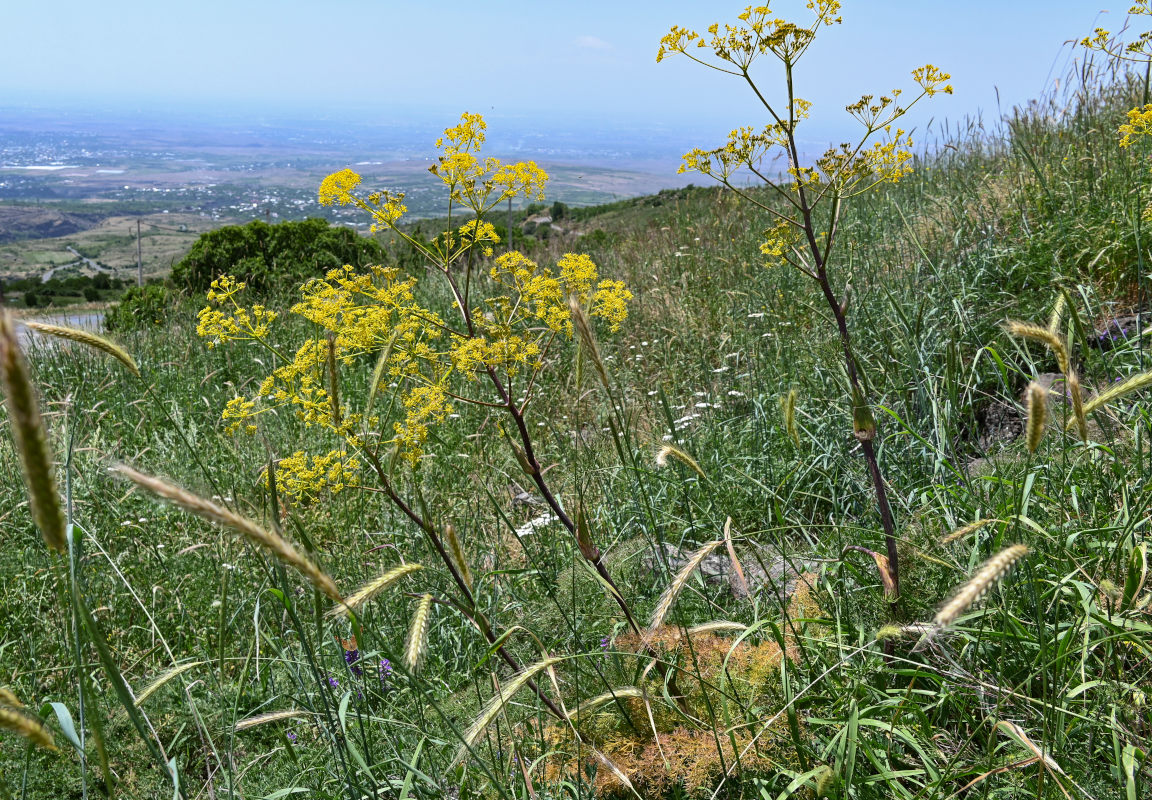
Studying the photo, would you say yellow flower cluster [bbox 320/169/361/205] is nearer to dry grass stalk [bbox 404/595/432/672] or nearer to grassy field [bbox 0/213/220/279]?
dry grass stalk [bbox 404/595/432/672]

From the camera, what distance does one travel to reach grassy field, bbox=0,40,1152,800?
5.54 feet

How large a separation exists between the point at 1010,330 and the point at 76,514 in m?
4.35

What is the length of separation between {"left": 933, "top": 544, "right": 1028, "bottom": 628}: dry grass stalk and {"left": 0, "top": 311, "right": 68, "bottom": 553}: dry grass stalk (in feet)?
3.09

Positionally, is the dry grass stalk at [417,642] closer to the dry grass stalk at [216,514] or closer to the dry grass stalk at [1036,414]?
the dry grass stalk at [216,514]

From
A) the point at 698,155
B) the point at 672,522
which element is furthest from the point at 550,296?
the point at 672,522

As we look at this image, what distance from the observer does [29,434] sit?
66cm

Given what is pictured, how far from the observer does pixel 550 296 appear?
2285mm

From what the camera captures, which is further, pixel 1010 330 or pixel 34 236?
pixel 34 236

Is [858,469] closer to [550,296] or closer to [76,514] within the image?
[550,296]

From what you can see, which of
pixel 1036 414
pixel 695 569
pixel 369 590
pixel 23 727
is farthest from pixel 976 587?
pixel 695 569

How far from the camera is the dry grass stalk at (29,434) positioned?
63 cm

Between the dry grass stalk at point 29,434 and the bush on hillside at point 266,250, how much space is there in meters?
11.3

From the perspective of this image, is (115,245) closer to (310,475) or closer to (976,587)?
(310,475)

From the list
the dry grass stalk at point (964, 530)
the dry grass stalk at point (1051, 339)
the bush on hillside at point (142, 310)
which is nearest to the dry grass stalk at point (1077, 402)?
the dry grass stalk at point (1051, 339)
